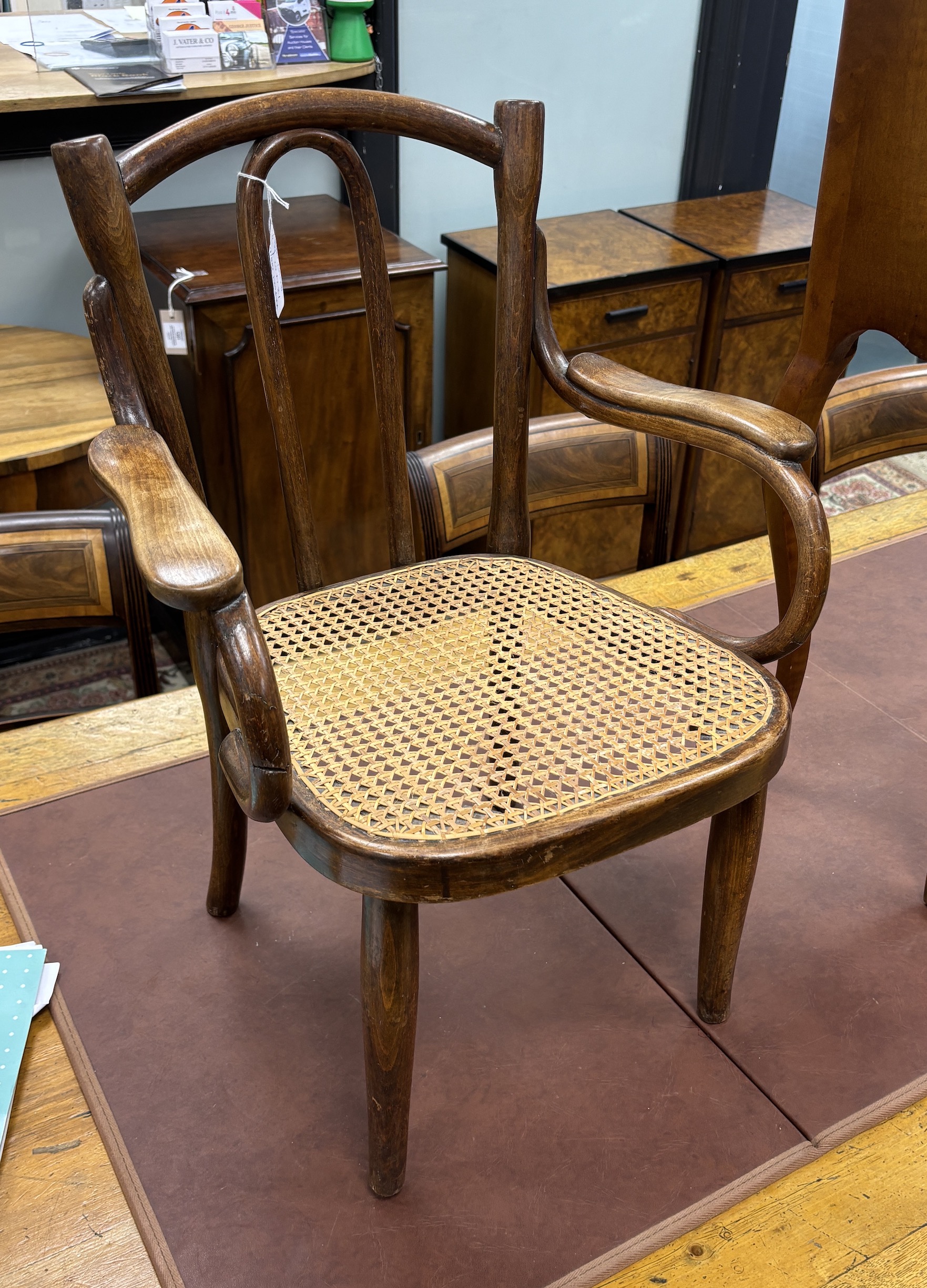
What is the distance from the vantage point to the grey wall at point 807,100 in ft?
9.65

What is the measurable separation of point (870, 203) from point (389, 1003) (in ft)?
3.12

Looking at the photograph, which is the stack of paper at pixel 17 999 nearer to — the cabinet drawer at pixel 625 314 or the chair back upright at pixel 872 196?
the chair back upright at pixel 872 196

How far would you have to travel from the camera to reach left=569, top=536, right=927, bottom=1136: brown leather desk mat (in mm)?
1145

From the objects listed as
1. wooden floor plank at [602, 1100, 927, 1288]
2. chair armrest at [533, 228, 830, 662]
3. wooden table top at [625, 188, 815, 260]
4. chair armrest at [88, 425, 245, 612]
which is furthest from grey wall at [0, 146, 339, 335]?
wooden floor plank at [602, 1100, 927, 1288]

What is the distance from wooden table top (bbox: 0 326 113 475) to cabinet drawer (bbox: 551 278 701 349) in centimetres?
95

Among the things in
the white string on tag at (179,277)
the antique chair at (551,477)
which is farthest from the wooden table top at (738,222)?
the white string on tag at (179,277)

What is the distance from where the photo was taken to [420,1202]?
1.00m

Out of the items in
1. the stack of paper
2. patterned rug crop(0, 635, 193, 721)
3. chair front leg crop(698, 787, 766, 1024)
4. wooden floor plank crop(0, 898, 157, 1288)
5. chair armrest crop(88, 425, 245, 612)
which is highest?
chair armrest crop(88, 425, 245, 612)

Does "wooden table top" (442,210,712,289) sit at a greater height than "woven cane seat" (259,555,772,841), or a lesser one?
lesser

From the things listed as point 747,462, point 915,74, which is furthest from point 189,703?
point 915,74

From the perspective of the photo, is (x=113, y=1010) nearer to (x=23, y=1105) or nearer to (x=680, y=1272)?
(x=23, y=1105)

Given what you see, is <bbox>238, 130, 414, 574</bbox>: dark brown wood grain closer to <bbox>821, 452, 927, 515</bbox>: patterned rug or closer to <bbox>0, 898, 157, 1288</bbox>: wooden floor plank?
<bbox>0, 898, 157, 1288</bbox>: wooden floor plank

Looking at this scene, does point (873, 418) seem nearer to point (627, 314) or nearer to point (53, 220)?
point (627, 314)

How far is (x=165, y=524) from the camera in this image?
2.68 ft
